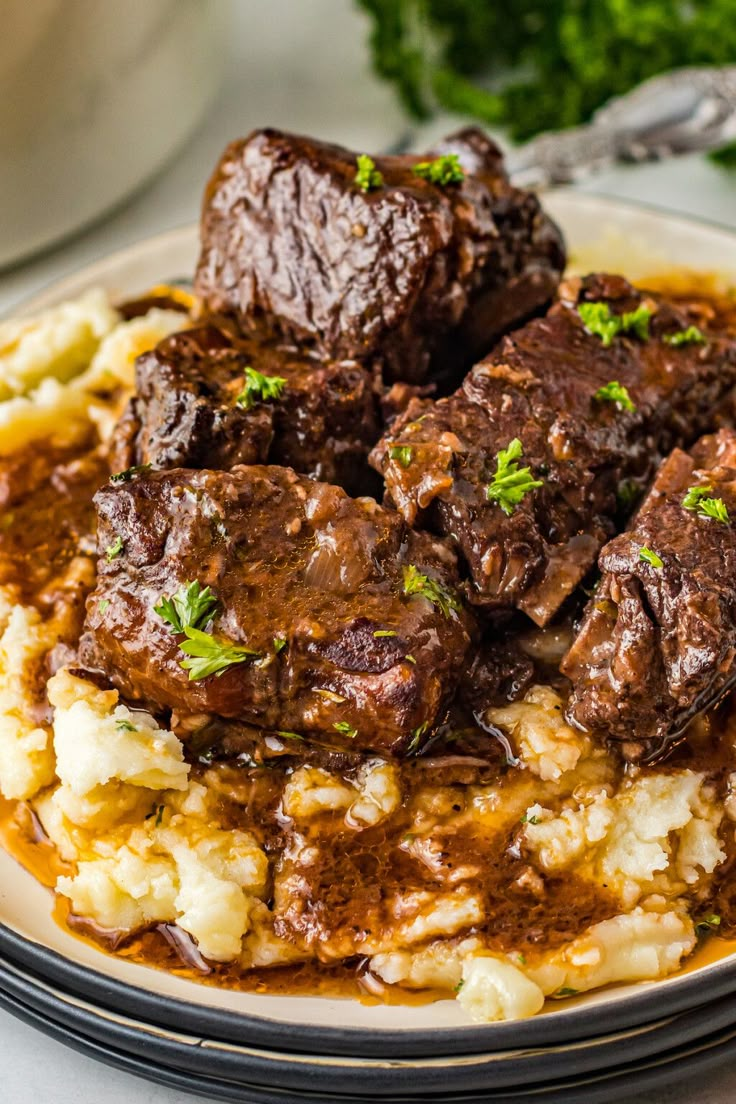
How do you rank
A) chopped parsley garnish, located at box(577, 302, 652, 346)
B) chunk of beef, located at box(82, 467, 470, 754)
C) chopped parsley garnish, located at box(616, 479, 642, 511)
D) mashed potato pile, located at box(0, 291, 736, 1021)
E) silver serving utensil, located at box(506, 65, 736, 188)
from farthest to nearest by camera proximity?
1. silver serving utensil, located at box(506, 65, 736, 188)
2. chopped parsley garnish, located at box(577, 302, 652, 346)
3. chopped parsley garnish, located at box(616, 479, 642, 511)
4. chunk of beef, located at box(82, 467, 470, 754)
5. mashed potato pile, located at box(0, 291, 736, 1021)

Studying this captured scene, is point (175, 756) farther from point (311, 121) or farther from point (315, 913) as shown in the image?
point (311, 121)

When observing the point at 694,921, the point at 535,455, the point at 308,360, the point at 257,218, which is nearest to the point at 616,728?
the point at 694,921

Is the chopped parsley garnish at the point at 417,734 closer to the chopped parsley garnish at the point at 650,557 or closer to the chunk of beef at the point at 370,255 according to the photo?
the chopped parsley garnish at the point at 650,557

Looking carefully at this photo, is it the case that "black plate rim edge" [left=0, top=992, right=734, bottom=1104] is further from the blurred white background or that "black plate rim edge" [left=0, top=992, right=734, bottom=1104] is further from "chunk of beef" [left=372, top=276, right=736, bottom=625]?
the blurred white background

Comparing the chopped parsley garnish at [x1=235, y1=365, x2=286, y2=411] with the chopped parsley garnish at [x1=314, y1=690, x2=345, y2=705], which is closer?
the chopped parsley garnish at [x1=314, y1=690, x2=345, y2=705]

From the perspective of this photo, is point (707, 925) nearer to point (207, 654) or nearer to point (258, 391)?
point (207, 654)

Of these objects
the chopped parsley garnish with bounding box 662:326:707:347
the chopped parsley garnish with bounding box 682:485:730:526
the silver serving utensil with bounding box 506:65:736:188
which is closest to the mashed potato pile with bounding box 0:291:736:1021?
the chopped parsley garnish with bounding box 682:485:730:526

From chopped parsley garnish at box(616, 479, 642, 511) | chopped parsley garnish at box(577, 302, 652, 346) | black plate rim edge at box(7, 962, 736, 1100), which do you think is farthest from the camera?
chopped parsley garnish at box(577, 302, 652, 346)
